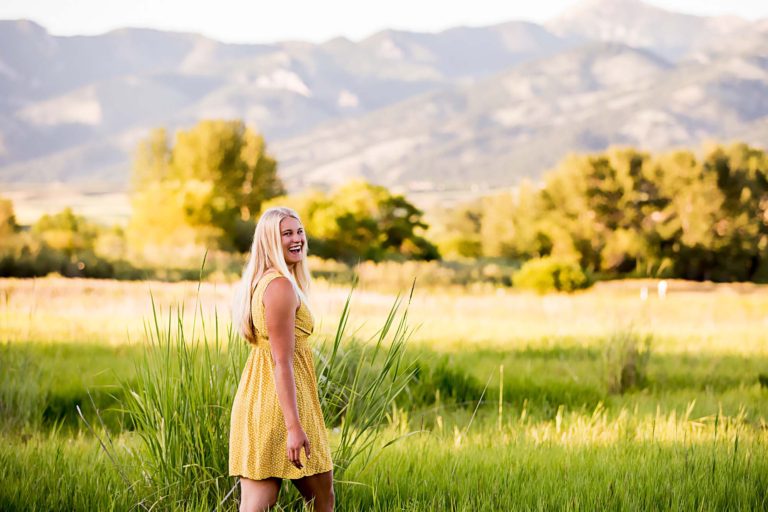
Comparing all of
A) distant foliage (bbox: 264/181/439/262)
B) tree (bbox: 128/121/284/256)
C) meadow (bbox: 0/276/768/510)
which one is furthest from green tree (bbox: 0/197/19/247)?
meadow (bbox: 0/276/768/510)

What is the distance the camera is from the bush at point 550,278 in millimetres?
35219

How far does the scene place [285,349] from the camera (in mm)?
3443

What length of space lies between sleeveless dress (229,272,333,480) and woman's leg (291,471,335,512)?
0.07m

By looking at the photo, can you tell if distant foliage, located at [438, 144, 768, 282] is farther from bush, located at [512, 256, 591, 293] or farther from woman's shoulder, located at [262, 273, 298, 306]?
woman's shoulder, located at [262, 273, 298, 306]

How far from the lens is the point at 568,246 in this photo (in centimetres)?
6438

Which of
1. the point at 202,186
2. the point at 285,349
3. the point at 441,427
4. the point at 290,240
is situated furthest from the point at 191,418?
the point at 202,186

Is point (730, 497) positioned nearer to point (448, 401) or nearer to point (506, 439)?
point (506, 439)

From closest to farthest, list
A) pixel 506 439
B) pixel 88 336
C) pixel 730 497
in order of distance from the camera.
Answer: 1. pixel 730 497
2. pixel 506 439
3. pixel 88 336

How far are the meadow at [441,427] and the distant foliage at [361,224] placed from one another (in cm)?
3836

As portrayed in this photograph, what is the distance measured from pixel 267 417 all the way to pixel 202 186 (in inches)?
1788

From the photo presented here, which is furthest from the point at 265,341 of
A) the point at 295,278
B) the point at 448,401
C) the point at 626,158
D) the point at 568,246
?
the point at 626,158

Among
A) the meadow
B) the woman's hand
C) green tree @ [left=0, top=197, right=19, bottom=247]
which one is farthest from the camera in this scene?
green tree @ [left=0, top=197, right=19, bottom=247]

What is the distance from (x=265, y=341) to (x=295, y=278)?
1.07 ft

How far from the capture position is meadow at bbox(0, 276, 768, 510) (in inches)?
171
